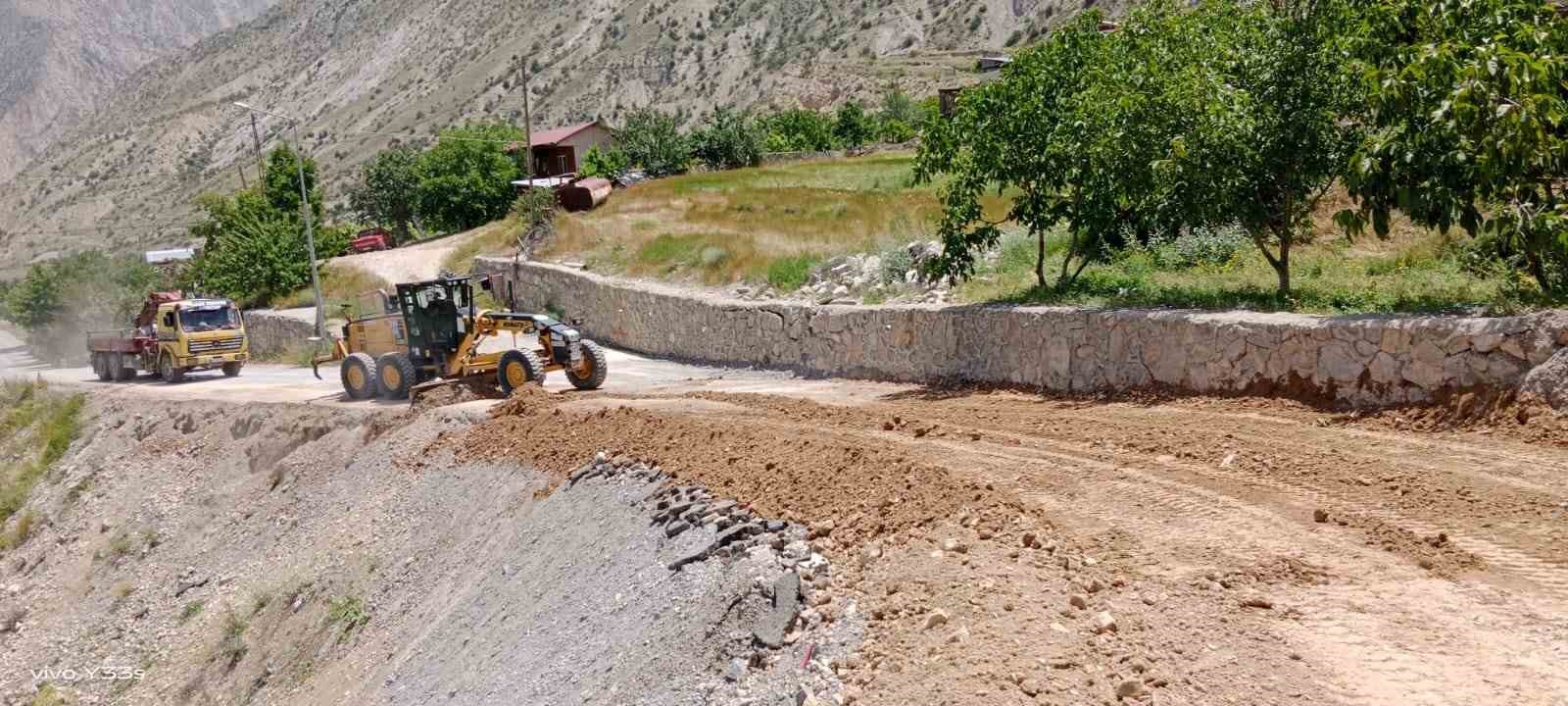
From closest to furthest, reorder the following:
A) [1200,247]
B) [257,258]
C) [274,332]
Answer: [1200,247] < [274,332] < [257,258]

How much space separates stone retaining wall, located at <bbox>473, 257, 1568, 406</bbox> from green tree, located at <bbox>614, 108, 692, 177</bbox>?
43.4 meters

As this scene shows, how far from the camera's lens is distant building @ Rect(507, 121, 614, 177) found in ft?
257

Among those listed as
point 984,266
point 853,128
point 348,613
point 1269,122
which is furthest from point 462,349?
point 853,128

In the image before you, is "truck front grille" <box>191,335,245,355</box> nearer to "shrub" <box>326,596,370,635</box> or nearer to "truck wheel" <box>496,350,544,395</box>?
"truck wheel" <box>496,350,544,395</box>

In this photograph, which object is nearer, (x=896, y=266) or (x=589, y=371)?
(x=589, y=371)

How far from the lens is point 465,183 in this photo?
227ft

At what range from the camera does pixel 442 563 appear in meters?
16.6

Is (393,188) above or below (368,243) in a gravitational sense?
above

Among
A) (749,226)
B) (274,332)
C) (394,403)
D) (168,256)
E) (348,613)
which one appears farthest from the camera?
(168,256)

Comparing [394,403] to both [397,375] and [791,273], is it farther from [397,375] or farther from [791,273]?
[791,273]

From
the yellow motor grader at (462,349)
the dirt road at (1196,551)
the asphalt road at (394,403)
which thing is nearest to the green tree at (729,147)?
the asphalt road at (394,403)

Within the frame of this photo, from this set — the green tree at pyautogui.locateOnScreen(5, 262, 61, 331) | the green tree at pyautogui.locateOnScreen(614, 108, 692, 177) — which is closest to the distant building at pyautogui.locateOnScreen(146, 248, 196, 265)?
the green tree at pyautogui.locateOnScreen(5, 262, 61, 331)

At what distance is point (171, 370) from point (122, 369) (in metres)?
2.81

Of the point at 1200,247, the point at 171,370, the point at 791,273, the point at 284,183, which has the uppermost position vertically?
the point at 284,183
